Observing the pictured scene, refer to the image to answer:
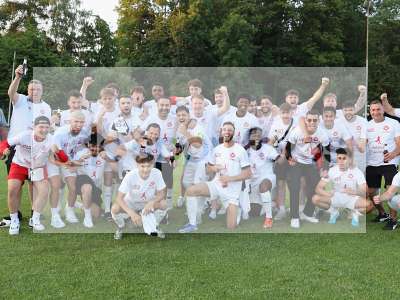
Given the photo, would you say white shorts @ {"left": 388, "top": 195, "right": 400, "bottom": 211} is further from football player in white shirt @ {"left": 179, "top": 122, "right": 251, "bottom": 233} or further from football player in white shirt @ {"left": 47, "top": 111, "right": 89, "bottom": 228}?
football player in white shirt @ {"left": 47, "top": 111, "right": 89, "bottom": 228}

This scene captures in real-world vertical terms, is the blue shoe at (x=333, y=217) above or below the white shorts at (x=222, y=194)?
below

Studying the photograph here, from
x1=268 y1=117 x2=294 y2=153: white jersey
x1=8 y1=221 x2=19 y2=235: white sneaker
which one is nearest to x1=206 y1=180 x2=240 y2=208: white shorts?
x1=268 y1=117 x2=294 y2=153: white jersey

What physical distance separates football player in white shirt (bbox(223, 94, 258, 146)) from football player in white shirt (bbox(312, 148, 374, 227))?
1.12m

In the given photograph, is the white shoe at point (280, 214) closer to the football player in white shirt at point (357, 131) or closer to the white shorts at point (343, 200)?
the white shorts at point (343, 200)

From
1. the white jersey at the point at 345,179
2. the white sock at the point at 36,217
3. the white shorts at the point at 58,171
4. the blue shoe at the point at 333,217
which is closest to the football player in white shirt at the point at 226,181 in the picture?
the white jersey at the point at 345,179

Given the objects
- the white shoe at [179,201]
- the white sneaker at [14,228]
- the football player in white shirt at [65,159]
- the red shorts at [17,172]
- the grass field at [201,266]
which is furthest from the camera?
the white shoe at [179,201]

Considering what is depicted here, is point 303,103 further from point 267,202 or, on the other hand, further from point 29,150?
point 29,150

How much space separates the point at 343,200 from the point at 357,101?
1.26 metres

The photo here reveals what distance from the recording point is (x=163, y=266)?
4.34 metres

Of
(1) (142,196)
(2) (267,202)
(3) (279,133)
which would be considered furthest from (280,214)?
(1) (142,196)

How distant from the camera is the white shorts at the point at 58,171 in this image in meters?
5.69

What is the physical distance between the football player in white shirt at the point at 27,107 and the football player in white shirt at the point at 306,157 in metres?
3.10

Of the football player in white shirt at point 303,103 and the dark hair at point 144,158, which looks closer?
the dark hair at point 144,158

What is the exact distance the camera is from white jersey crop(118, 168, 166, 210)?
5.36 meters
